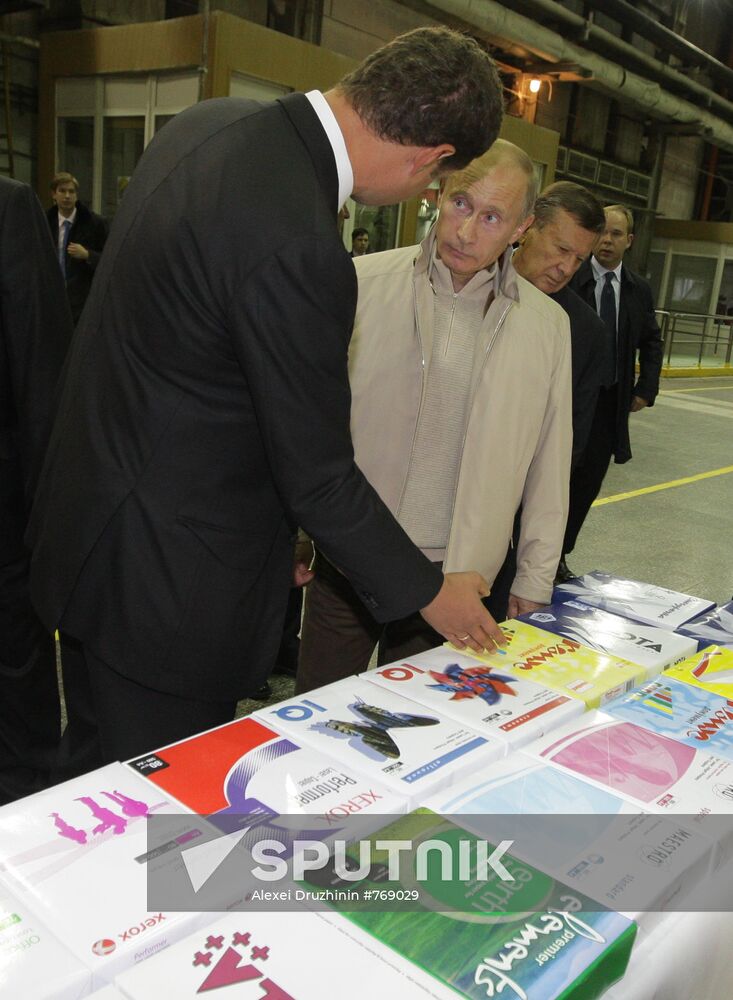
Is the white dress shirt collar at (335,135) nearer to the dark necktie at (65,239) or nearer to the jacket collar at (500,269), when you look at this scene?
the jacket collar at (500,269)

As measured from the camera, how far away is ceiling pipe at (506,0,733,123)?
42.9 feet

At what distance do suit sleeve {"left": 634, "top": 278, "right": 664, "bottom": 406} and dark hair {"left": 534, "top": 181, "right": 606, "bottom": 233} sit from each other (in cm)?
208

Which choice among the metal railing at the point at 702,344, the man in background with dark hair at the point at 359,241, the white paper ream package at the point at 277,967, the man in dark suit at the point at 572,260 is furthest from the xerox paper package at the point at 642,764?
the metal railing at the point at 702,344

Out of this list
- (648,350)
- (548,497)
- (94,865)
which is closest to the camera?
(94,865)

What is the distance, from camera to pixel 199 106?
4.36 feet

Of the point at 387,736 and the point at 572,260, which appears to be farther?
the point at 572,260

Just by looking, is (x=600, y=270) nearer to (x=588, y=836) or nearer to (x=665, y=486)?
(x=665, y=486)

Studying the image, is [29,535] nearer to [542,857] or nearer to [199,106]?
[199,106]

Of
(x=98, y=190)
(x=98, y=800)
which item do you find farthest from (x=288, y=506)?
(x=98, y=190)

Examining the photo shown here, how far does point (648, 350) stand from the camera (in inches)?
192

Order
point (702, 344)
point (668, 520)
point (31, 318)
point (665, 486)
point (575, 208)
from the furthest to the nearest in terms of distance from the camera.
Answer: point (702, 344)
point (665, 486)
point (668, 520)
point (575, 208)
point (31, 318)

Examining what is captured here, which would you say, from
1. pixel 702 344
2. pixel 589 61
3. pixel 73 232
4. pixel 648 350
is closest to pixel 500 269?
pixel 648 350

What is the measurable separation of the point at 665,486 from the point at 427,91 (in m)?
5.77

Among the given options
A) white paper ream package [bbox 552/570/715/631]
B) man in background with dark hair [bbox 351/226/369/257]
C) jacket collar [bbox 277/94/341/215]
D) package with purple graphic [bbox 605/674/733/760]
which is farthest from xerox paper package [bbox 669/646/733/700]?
man in background with dark hair [bbox 351/226/369/257]
